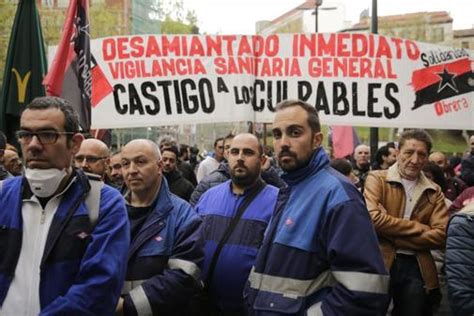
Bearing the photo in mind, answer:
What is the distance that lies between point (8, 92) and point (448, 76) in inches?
187

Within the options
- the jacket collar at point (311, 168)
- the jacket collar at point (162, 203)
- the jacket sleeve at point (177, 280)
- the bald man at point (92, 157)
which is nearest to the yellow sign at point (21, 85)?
the bald man at point (92, 157)

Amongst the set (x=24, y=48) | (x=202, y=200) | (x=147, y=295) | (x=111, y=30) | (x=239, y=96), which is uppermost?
(x=111, y=30)

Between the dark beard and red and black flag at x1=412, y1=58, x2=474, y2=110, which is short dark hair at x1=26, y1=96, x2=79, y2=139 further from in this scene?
red and black flag at x1=412, y1=58, x2=474, y2=110

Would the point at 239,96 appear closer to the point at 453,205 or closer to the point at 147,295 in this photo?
the point at 453,205

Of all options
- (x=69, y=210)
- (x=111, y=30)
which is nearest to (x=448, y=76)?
(x=69, y=210)

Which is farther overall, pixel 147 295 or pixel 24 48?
pixel 24 48

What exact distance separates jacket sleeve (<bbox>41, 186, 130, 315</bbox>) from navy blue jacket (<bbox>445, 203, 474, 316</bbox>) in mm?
1639

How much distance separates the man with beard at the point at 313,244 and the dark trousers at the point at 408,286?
1.46 metres

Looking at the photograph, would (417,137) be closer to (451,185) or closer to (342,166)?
(342,166)

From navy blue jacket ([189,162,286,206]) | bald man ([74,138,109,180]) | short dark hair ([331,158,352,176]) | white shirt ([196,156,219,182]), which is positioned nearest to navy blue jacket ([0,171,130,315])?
bald man ([74,138,109,180])

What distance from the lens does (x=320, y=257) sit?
294 cm

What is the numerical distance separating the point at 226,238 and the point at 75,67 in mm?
2513

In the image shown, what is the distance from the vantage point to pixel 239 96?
695 centimetres

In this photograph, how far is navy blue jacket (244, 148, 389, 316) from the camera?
9.20 ft
